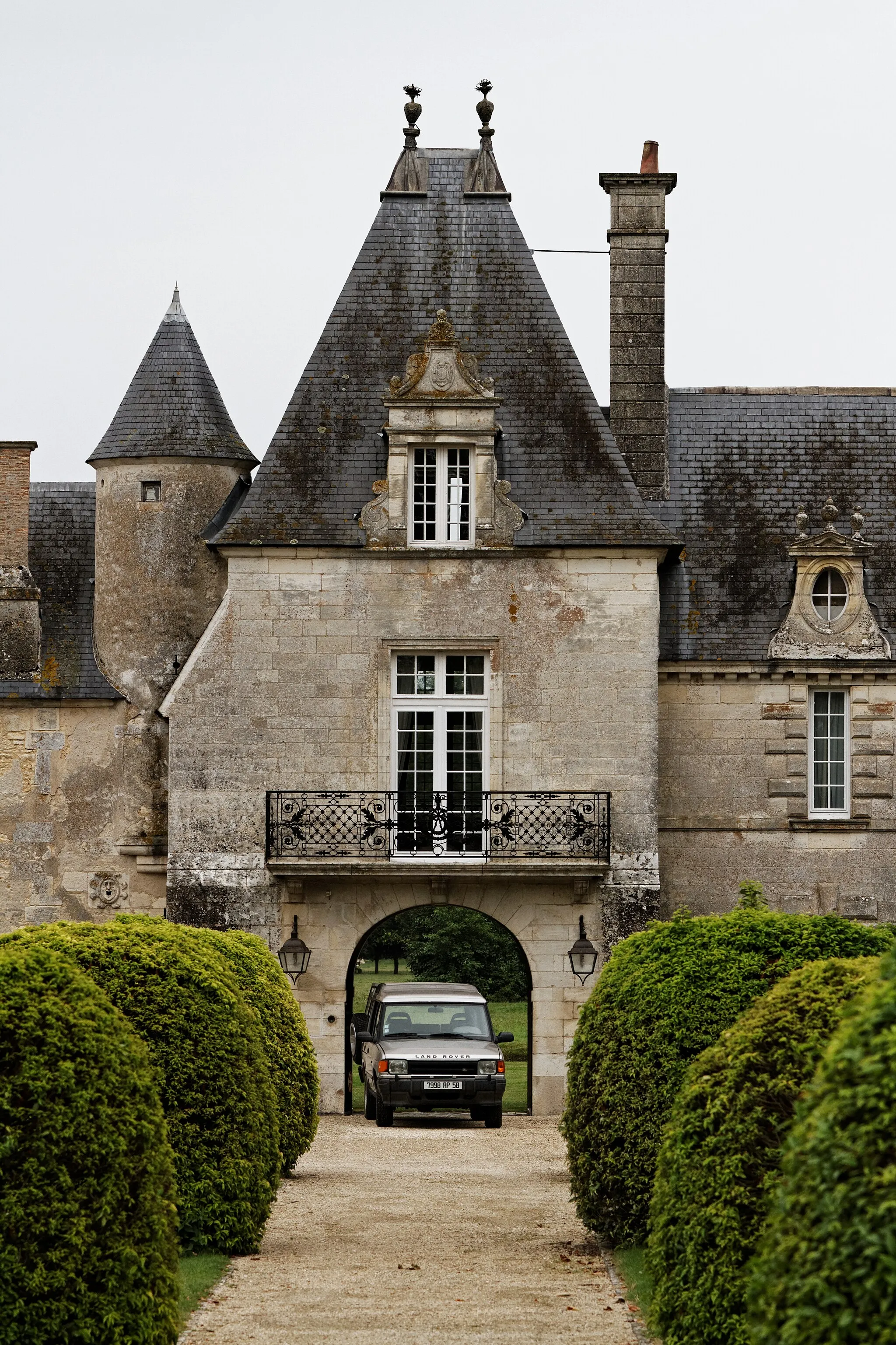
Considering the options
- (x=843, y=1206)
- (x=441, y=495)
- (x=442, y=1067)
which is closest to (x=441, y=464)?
(x=441, y=495)

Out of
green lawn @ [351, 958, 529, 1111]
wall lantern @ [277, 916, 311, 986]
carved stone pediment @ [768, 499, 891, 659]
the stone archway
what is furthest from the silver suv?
carved stone pediment @ [768, 499, 891, 659]

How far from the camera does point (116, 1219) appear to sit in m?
7.97

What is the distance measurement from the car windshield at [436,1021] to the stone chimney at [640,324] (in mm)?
6828

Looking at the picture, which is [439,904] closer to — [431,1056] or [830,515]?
[431,1056]

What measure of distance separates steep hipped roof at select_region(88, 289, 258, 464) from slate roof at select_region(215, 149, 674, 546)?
1077 millimetres

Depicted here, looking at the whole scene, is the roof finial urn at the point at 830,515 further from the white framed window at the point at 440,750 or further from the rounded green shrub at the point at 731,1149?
the rounded green shrub at the point at 731,1149

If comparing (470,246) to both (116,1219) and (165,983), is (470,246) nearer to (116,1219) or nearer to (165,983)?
(165,983)

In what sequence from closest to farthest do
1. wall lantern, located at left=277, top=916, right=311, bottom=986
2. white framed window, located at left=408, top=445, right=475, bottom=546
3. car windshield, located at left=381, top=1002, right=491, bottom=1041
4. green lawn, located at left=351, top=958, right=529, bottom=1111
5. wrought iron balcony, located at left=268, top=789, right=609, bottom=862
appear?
car windshield, located at left=381, top=1002, right=491, bottom=1041, wall lantern, located at left=277, top=916, right=311, bottom=986, wrought iron balcony, located at left=268, top=789, right=609, bottom=862, white framed window, located at left=408, top=445, right=475, bottom=546, green lawn, located at left=351, top=958, right=529, bottom=1111

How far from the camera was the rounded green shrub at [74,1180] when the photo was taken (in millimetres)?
7695

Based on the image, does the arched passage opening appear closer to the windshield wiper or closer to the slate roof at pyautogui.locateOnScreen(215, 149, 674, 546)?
the windshield wiper

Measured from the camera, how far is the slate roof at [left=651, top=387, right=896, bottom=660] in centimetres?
2284

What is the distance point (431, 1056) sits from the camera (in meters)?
19.8

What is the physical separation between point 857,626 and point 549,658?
3.79 meters

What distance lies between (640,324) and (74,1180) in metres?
17.7
